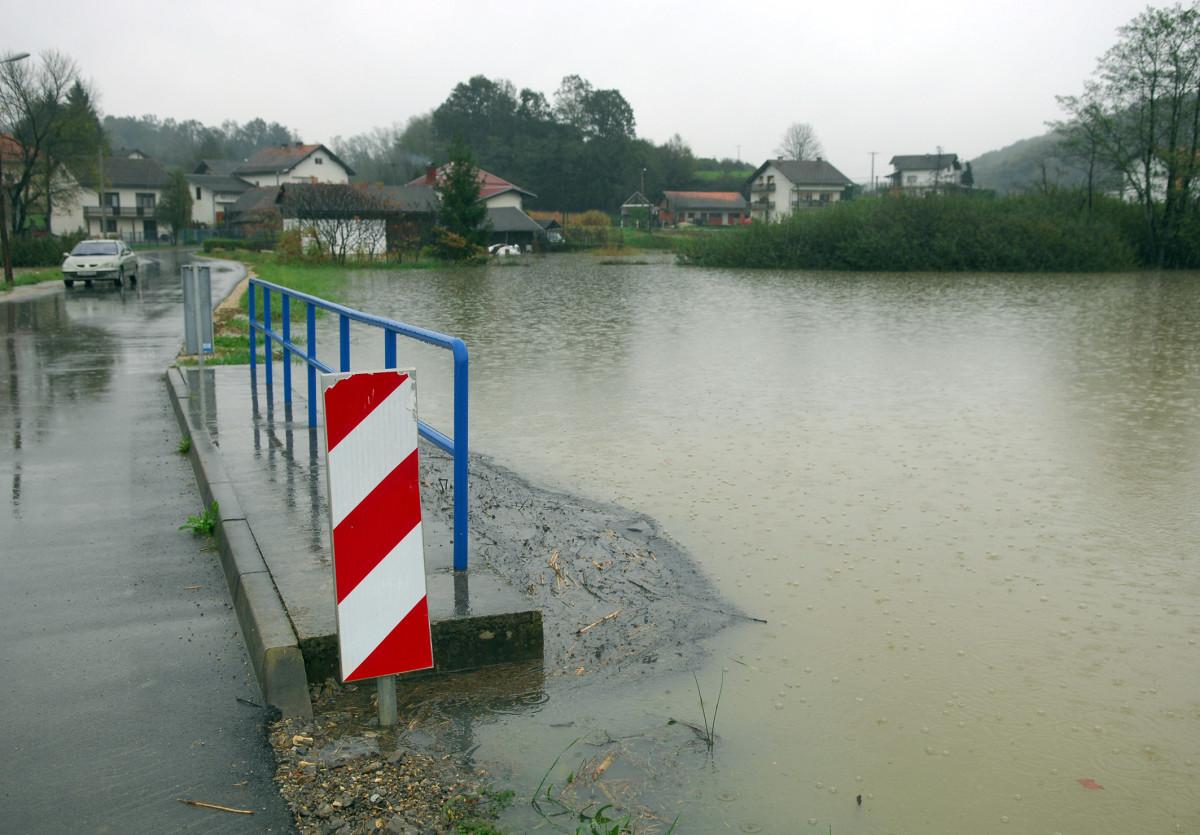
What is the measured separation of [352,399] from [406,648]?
2.96 feet

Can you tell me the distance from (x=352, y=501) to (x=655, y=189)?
122 m

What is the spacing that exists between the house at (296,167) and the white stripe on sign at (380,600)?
329ft

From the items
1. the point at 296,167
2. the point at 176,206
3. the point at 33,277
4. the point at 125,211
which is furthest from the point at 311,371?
the point at 296,167

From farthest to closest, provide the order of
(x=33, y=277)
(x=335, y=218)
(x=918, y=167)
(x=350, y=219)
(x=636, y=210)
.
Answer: (x=918, y=167) → (x=636, y=210) → (x=350, y=219) → (x=335, y=218) → (x=33, y=277)

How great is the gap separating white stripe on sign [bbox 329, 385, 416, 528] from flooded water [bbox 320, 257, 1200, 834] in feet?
3.42

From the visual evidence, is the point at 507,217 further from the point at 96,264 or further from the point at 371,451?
the point at 371,451

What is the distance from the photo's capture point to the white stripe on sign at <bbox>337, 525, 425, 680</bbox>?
3.66 m

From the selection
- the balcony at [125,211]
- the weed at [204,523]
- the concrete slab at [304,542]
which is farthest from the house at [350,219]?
the weed at [204,523]

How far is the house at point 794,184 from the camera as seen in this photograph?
376ft

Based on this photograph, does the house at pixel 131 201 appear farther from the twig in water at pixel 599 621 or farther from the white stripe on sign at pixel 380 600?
the white stripe on sign at pixel 380 600

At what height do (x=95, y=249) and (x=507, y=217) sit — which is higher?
(x=507, y=217)

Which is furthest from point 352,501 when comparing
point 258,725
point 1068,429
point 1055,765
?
point 1068,429

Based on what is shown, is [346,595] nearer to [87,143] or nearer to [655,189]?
[87,143]

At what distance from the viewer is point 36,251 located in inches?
1681
